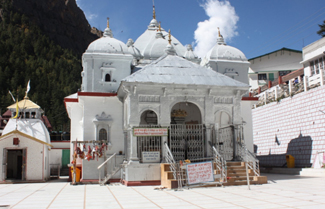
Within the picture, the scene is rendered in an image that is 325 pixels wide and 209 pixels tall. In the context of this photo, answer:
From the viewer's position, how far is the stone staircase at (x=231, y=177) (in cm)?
1368

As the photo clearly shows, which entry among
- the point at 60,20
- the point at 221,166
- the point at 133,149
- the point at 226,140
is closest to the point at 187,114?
the point at 226,140

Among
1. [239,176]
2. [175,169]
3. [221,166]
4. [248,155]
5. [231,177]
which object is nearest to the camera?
[175,169]

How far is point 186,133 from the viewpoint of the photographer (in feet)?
58.3

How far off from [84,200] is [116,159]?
8.10 m

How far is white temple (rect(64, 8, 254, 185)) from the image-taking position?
624 inches

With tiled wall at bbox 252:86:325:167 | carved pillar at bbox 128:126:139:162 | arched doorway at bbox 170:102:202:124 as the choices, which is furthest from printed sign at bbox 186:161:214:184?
tiled wall at bbox 252:86:325:167

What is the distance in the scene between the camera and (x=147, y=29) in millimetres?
27500

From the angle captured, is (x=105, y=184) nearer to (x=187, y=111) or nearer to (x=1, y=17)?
Answer: (x=187, y=111)

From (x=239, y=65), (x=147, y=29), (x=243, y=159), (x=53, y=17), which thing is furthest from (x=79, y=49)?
(x=243, y=159)

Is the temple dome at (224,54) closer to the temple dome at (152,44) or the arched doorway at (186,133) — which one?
the temple dome at (152,44)

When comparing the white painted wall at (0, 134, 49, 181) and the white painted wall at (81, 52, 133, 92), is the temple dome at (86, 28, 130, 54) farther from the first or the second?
the white painted wall at (0, 134, 49, 181)

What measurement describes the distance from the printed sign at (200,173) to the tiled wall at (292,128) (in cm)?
973

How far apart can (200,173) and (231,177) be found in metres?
1.94

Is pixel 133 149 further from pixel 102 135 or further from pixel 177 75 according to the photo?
pixel 177 75
